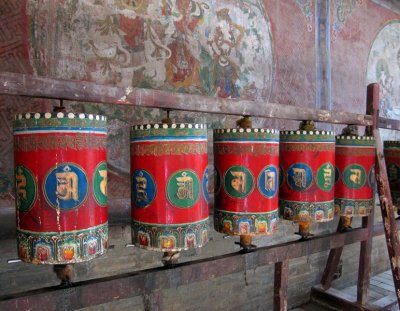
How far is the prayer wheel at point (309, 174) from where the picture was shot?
1770 mm

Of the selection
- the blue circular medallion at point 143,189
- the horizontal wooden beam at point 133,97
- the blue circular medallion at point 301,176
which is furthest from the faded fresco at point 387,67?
the blue circular medallion at point 143,189

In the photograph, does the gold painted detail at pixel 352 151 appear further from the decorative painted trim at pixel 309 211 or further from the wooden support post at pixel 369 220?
the decorative painted trim at pixel 309 211

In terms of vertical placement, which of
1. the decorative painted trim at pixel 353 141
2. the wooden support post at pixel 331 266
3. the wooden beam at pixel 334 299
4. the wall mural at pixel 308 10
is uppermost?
the wall mural at pixel 308 10

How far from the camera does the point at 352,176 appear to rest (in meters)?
2.01

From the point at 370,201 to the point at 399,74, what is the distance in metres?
2.78

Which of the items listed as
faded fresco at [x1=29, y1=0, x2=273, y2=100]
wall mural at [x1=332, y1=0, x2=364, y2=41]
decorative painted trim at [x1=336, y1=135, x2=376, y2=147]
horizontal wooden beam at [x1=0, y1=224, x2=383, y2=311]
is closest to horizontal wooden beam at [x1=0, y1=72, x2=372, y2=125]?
decorative painted trim at [x1=336, y1=135, x2=376, y2=147]

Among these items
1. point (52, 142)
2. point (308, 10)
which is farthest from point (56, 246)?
point (308, 10)

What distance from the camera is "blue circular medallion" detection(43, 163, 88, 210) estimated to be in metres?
1.12

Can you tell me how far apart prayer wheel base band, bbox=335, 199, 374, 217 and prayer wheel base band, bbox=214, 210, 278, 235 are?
A: 2.14 feet

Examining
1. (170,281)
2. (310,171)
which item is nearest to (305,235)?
(310,171)

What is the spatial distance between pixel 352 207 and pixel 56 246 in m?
1.58

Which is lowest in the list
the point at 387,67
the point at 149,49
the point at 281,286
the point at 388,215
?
the point at 281,286

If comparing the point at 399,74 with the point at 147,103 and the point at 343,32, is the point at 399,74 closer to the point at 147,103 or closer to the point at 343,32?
the point at 343,32

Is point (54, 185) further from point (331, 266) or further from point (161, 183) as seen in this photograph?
point (331, 266)
